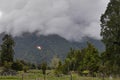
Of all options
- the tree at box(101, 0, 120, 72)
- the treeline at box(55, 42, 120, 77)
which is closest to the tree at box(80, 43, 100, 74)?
the treeline at box(55, 42, 120, 77)

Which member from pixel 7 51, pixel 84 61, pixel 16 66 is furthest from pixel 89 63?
pixel 16 66

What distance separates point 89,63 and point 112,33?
2992 cm

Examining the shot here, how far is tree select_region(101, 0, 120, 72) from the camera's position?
2461 inches

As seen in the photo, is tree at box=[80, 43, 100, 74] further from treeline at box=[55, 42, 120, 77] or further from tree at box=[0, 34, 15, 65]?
tree at box=[0, 34, 15, 65]

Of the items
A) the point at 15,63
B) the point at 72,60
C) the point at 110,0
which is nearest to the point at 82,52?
the point at 72,60

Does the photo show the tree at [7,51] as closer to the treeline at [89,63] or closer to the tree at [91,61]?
the treeline at [89,63]

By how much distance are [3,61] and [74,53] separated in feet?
77.8

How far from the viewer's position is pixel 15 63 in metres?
109

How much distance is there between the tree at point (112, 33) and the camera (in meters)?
62.5

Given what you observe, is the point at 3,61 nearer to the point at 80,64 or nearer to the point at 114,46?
the point at 80,64

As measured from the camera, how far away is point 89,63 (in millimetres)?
92312

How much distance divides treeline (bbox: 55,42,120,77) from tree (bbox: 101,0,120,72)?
1191 mm

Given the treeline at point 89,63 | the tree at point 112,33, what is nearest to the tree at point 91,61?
→ the treeline at point 89,63

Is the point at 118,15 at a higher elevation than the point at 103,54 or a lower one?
higher
